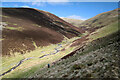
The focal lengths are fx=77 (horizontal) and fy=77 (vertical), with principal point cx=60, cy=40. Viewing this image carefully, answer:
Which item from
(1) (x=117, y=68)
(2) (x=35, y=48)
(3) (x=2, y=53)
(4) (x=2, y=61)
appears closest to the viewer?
(1) (x=117, y=68)

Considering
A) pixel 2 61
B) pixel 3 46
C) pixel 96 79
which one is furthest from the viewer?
pixel 3 46

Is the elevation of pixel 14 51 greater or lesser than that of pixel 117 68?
lesser

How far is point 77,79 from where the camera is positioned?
33.4 ft

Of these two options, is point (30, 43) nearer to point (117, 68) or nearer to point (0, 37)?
point (0, 37)

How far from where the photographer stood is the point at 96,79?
28.9 ft

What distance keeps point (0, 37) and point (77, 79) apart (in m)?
67.9

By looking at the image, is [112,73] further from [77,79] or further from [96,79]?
[77,79]

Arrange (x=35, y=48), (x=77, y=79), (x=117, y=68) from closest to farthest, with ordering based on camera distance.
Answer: (x=117, y=68), (x=77, y=79), (x=35, y=48)

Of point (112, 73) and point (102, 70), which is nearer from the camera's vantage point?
point (112, 73)

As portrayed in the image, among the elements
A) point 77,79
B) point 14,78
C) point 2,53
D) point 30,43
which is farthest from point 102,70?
point 30,43

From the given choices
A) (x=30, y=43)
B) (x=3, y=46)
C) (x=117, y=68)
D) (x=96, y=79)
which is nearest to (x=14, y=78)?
(x=96, y=79)

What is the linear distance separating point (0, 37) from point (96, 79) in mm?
70131

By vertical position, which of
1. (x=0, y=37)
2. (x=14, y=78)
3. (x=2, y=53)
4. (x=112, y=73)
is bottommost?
(x=14, y=78)

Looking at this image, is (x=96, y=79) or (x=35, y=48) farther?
(x=35, y=48)
